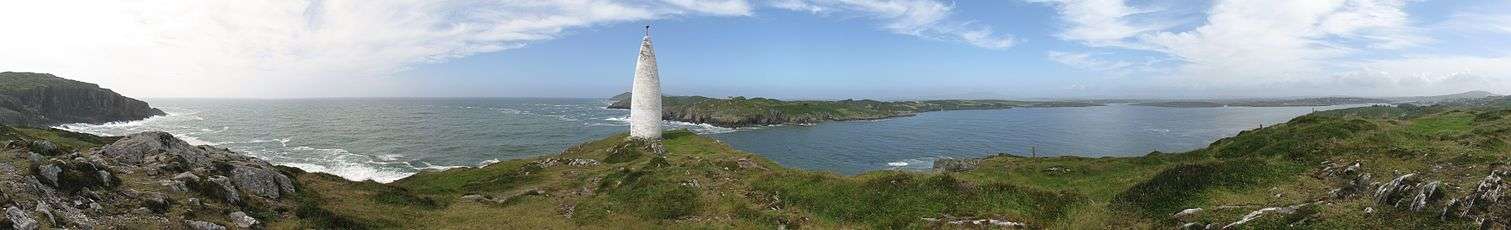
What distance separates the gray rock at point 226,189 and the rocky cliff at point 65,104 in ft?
472

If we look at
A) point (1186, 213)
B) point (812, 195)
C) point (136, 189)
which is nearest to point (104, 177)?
point (136, 189)

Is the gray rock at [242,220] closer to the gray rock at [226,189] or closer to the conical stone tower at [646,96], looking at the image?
the gray rock at [226,189]

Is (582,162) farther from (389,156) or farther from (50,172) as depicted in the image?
(389,156)

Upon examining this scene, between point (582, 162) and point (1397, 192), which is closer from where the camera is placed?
point (1397, 192)

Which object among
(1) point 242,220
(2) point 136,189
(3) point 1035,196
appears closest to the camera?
(1) point 242,220

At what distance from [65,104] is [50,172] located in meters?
168

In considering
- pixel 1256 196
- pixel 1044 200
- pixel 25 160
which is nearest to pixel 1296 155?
pixel 1256 196

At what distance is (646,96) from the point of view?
178ft

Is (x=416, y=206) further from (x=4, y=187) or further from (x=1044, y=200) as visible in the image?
(x=1044, y=200)

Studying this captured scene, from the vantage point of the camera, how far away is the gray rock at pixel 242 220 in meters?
16.6

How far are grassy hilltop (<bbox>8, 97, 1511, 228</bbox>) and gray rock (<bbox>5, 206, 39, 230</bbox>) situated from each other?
17.8 ft

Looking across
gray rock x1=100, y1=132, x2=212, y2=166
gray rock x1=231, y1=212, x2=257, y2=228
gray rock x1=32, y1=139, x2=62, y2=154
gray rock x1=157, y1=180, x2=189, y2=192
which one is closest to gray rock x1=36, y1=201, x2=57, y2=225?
gray rock x1=231, y1=212, x2=257, y2=228

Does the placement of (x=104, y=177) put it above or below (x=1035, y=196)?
above

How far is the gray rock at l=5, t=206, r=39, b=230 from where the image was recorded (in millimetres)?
11859
